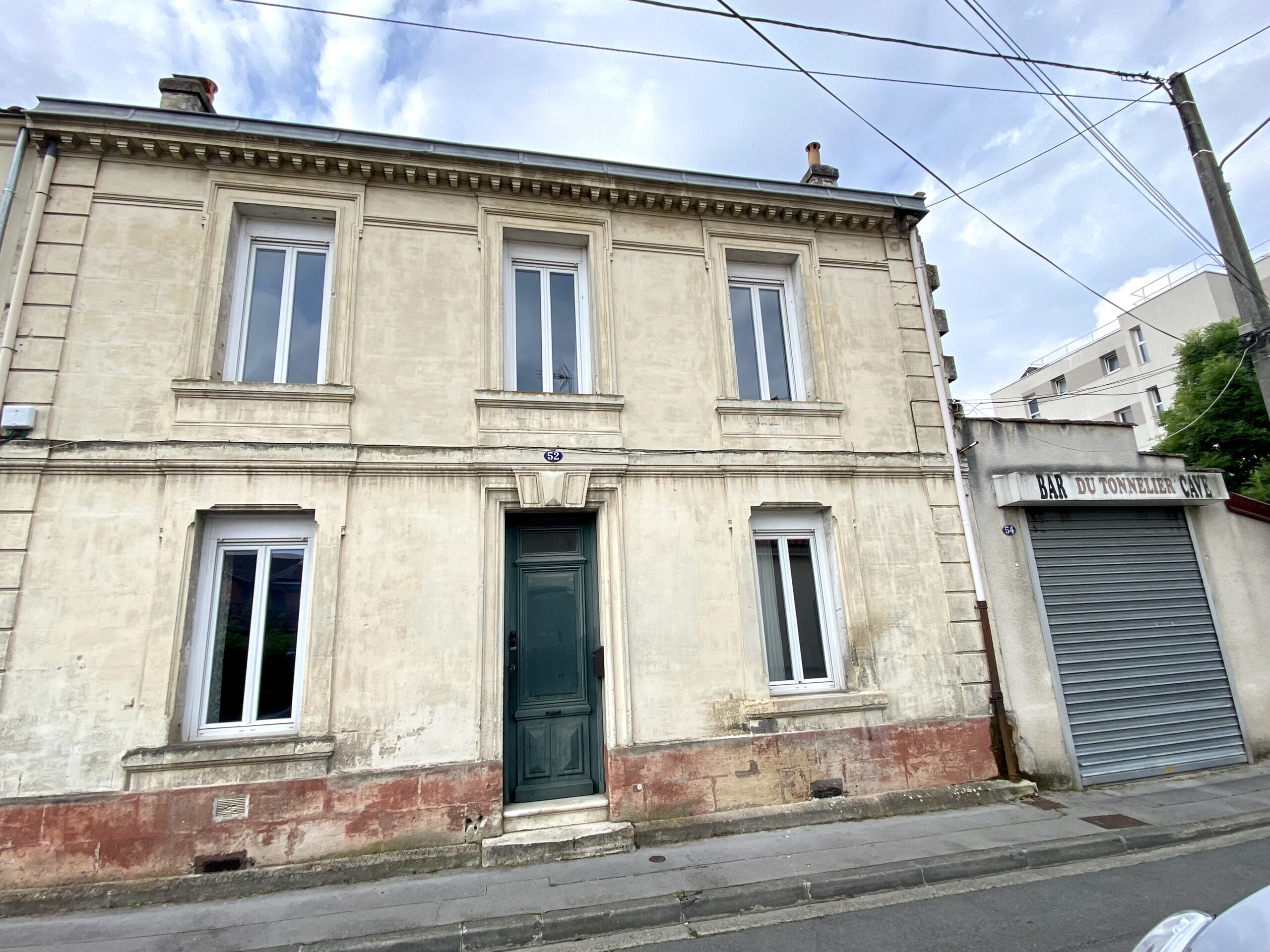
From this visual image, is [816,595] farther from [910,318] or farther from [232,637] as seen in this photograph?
[232,637]

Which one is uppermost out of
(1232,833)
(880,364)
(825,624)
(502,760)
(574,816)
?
(880,364)

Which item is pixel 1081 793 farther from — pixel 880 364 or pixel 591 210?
pixel 591 210

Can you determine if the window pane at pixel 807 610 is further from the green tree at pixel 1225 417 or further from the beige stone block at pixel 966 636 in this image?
the green tree at pixel 1225 417

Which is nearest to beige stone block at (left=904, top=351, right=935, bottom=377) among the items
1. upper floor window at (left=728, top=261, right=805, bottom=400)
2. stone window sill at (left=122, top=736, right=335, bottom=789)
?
upper floor window at (left=728, top=261, right=805, bottom=400)

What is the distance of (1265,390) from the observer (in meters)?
6.95

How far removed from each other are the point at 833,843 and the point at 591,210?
6.64 meters

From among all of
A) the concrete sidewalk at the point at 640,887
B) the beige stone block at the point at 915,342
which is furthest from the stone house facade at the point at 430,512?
the concrete sidewalk at the point at 640,887

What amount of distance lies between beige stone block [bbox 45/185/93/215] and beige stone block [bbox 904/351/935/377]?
28.0ft

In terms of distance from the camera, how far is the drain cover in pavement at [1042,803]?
5.95 m

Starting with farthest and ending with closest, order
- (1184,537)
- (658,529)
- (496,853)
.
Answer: (1184,537) < (658,529) < (496,853)

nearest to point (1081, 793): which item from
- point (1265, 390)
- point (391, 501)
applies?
point (1265, 390)

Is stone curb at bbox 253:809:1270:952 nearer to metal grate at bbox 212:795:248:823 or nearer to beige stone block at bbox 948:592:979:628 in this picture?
metal grate at bbox 212:795:248:823

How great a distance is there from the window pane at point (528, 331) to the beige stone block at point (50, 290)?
398 centimetres

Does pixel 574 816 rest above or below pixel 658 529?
below
